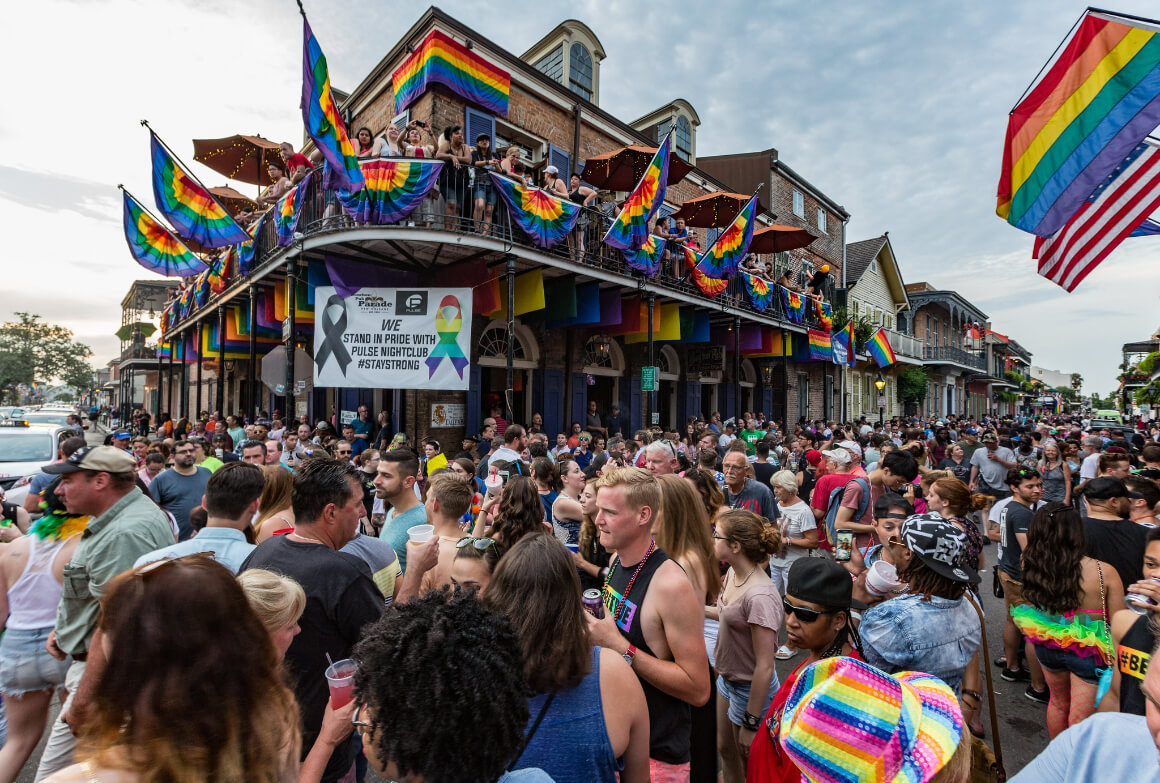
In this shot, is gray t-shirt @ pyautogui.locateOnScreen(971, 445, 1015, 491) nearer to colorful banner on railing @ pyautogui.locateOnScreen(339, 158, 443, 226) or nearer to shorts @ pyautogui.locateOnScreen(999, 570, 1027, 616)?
shorts @ pyautogui.locateOnScreen(999, 570, 1027, 616)

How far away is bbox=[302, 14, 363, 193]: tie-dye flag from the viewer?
7.22 metres

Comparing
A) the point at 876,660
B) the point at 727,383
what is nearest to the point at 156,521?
the point at 876,660

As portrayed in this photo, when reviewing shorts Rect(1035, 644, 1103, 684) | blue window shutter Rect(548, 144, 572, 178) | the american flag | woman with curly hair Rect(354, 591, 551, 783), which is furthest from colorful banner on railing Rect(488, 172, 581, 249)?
woman with curly hair Rect(354, 591, 551, 783)

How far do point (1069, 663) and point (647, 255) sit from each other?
9399 millimetres

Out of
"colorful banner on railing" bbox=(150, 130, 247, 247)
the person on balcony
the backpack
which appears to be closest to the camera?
the backpack

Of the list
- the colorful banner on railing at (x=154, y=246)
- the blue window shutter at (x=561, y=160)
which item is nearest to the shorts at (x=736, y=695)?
the colorful banner on railing at (x=154, y=246)

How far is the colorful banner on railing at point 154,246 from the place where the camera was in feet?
36.5

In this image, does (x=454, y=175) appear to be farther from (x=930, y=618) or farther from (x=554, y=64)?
(x=930, y=618)

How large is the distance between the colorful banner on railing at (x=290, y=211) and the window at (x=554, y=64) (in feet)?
26.5

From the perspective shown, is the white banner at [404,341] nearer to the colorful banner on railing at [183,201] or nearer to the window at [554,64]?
the colorful banner on railing at [183,201]

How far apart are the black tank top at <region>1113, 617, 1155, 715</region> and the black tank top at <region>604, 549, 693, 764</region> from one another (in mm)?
72

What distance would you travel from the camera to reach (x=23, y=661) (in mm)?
2770

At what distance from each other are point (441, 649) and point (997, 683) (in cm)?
509

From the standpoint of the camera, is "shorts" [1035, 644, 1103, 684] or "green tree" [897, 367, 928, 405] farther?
"green tree" [897, 367, 928, 405]
